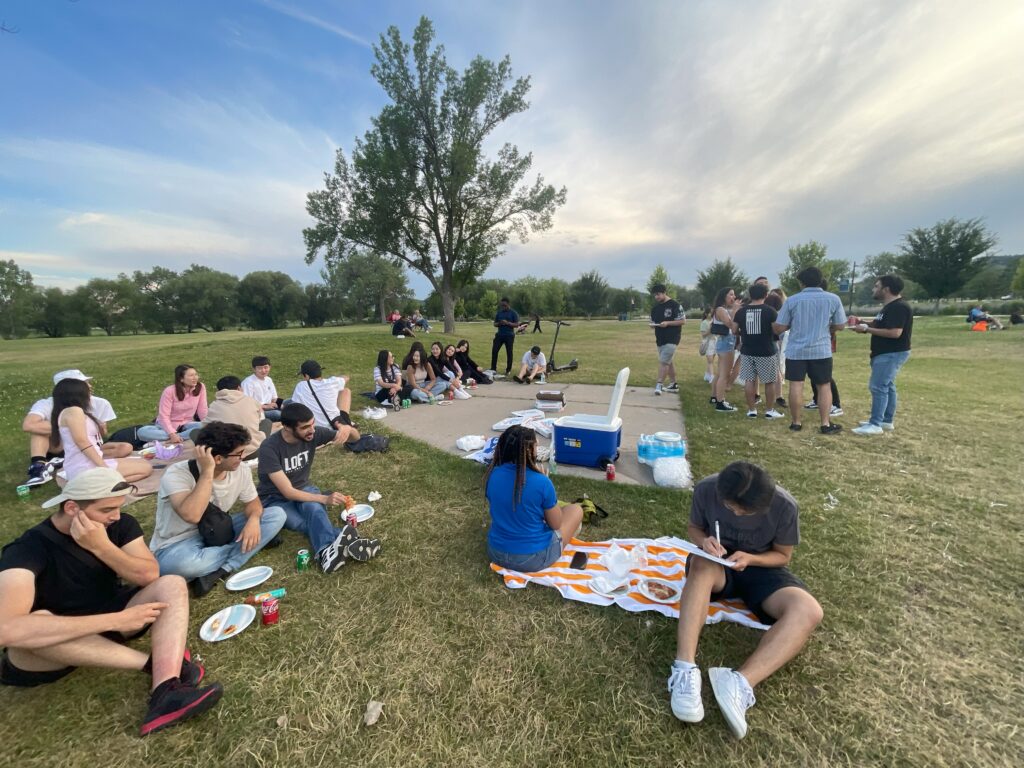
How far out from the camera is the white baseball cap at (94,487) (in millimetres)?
2053

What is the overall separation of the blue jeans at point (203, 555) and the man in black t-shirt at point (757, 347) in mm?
6930

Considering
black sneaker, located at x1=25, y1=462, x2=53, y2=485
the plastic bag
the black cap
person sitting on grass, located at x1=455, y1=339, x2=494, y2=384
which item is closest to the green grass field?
the plastic bag

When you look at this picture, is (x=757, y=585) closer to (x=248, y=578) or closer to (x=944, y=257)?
(x=248, y=578)

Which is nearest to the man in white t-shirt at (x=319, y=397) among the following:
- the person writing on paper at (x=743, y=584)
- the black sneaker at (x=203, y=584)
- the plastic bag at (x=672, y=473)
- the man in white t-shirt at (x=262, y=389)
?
the man in white t-shirt at (x=262, y=389)

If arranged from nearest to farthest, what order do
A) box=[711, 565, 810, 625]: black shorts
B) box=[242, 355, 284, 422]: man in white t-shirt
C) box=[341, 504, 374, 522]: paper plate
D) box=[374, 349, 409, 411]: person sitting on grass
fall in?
1. box=[711, 565, 810, 625]: black shorts
2. box=[341, 504, 374, 522]: paper plate
3. box=[242, 355, 284, 422]: man in white t-shirt
4. box=[374, 349, 409, 411]: person sitting on grass

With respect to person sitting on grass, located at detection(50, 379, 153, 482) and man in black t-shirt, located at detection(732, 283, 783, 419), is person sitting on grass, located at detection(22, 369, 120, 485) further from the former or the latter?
man in black t-shirt, located at detection(732, 283, 783, 419)

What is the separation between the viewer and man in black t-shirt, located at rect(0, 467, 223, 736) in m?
1.97

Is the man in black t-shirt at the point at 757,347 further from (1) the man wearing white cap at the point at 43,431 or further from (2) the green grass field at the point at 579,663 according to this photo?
(1) the man wearing white cap at the point at 43,431

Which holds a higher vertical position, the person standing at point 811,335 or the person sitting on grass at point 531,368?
the person standing at point 811,335

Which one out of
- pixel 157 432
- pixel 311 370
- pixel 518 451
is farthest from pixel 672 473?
pixel 157 432

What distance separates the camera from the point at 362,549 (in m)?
3.25

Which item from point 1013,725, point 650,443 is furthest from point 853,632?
point 650,443

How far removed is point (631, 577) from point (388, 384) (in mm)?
6299

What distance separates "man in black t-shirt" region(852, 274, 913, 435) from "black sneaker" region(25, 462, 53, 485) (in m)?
10.3
